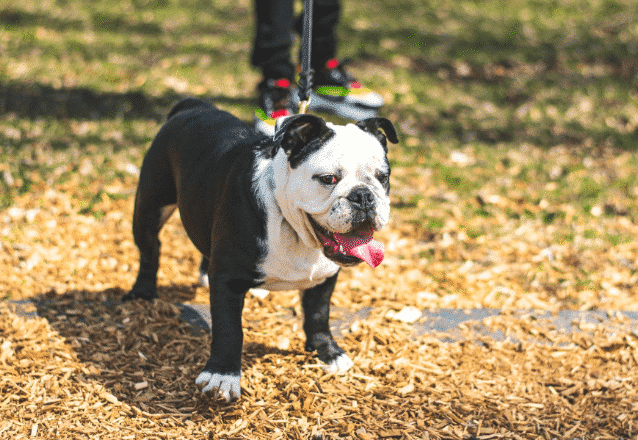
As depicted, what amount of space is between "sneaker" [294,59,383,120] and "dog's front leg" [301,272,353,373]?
121 inches

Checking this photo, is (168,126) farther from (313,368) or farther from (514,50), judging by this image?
(514,50)

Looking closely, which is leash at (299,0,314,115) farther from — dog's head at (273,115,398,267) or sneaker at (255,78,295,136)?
sneaker at (255,78,295,136)

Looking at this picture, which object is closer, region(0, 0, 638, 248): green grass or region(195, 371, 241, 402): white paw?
region(195, 371, 241, 402): white paw

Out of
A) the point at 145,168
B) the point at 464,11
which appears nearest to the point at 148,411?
the point at 145,168

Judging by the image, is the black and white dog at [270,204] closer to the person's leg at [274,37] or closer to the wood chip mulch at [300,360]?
the wood chip mulch at [300,360]

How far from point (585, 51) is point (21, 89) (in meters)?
6.85

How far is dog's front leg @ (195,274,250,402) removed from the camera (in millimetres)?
2887

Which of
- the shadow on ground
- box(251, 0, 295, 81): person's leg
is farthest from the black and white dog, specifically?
the shadow on ground

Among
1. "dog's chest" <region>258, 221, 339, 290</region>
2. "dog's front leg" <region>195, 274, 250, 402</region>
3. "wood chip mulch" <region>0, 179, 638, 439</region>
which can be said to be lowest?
"wood chip mulch" <region>0, 179, 638, 439</region>

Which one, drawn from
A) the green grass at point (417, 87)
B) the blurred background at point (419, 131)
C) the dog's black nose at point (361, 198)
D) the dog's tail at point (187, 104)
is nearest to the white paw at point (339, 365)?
the blurred background at point (419, 131)

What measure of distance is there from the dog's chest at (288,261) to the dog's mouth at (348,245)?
0.16 m

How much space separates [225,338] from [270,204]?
617mm

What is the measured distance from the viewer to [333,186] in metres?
2.59

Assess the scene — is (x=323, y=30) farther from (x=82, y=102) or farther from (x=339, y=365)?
(x=339, y=365)
